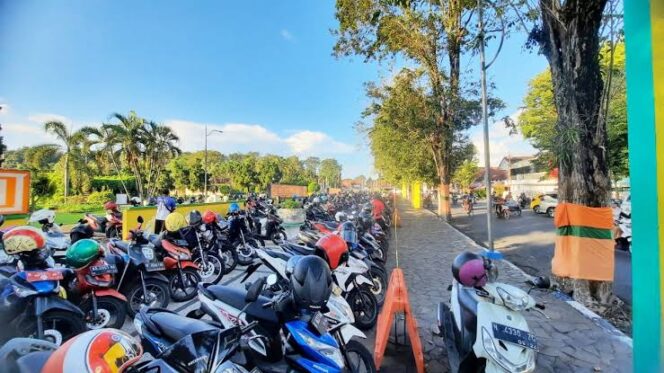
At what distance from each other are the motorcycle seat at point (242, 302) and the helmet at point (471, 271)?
55.9 inches

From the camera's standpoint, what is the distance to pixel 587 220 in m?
4.54

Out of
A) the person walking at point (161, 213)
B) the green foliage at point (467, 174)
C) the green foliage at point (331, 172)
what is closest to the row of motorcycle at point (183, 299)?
the person walking at point (161, 213)

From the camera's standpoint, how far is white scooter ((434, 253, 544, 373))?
216 centimetres

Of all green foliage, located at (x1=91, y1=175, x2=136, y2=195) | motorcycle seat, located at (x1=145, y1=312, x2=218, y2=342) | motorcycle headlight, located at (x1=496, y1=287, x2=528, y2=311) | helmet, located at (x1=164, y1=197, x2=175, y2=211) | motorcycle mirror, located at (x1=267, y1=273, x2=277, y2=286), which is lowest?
motorcycle seat, located at (x1=145, y1=312, x2=218, y2=342)

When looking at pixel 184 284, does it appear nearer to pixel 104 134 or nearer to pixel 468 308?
pixel 468 308

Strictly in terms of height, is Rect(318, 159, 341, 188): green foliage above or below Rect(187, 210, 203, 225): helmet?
above

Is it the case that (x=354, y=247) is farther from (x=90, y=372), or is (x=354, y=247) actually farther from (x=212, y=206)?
(x=212, y=206)

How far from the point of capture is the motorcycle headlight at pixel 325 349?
2.05 m

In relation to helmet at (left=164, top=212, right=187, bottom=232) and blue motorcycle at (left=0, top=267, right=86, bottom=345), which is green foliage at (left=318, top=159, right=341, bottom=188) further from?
blue motorcycle at (left=0, top=267, right=86, bottom=345)

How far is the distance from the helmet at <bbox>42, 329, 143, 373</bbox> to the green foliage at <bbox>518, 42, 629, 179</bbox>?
5525 mm

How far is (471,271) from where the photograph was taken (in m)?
2.58

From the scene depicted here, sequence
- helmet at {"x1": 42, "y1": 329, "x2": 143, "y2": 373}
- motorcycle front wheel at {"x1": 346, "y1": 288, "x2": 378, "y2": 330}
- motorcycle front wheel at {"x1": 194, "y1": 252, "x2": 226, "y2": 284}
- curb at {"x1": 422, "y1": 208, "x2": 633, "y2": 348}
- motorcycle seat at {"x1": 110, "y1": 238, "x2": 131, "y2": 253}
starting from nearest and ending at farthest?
helmet at {"x1": 42, "y1": 329, "x2": 143, "y2": 373}, curb at {"x1": 422, "y1": 208, "x2": 633, "y2": 348}, motorcycle front wheel at {"x1": 346, "y1": 288, "x2": 378, "y2": 330}, motorcycle seat at {"x1": 110, "y1": 238, "x2": 131, "y2": 253}, motorcycle front wheel at {"x1": 194, "y1": 252, "x2": 226, "y2": 284}

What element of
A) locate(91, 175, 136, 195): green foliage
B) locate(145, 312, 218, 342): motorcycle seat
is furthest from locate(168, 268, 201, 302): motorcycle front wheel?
locate(91, 175, 136, 195): green foliage

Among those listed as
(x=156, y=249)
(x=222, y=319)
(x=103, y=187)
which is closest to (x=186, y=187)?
(x=103, y=187)
